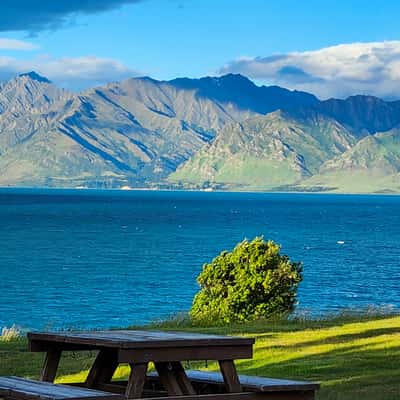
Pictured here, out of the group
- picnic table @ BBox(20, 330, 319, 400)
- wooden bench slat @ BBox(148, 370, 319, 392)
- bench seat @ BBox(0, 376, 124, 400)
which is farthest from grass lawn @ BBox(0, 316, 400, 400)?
bench seat @ BBox(0, 376, 124, 400)

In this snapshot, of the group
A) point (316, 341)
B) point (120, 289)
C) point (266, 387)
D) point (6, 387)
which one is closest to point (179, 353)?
point (266, 387)

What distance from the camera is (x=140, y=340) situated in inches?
375

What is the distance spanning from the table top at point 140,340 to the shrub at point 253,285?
96.2 ft

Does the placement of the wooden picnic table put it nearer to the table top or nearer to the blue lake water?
the table top

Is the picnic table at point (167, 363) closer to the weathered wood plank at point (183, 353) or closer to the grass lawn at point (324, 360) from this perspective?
the weathered wood plank at point (183, 353)

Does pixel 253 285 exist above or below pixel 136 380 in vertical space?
below

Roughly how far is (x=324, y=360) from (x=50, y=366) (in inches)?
366

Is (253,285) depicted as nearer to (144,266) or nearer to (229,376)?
(229,376)

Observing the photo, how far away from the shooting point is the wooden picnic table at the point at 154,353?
950 cm

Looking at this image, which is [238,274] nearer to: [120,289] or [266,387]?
[266,387]

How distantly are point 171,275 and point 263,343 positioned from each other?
75.0 meters

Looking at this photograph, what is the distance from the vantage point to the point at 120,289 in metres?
84.0

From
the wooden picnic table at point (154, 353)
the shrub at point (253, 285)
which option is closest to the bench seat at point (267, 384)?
the wooden picnic table at point (154, 353)

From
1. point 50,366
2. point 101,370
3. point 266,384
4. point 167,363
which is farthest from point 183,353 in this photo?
point 50,366
